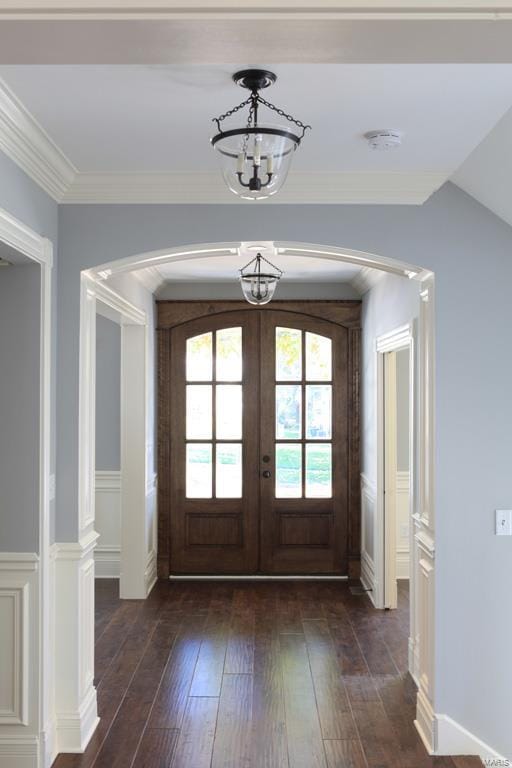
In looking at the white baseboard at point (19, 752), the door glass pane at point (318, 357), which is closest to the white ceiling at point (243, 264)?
the door glass pane at point (318, 357)

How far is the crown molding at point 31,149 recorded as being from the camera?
8.86ft

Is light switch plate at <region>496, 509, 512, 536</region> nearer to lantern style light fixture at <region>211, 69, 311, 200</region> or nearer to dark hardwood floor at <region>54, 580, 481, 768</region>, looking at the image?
dark hardwood floor at <region>54, 580, 481, 768</region>

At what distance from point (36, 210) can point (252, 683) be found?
2.84 m

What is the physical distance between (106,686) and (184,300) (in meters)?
3.51

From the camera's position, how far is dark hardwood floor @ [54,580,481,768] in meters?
3.56

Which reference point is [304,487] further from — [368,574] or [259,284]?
[259,284]

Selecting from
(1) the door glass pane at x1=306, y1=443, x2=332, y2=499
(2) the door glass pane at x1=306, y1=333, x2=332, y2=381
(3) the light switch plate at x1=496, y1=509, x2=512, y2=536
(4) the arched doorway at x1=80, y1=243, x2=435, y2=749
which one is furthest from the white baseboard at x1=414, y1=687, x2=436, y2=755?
(2) the door glass pane at x1=306, y1=333, x2=332, y2=381

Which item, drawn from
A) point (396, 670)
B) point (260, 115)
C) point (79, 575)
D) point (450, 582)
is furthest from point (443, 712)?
point (260, 115)

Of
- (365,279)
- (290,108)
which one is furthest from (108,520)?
(290,108)

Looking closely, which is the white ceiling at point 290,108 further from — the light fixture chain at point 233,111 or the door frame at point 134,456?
the door frame at point 134,456

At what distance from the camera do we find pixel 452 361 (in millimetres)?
3609

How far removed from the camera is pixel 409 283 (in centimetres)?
→ 467

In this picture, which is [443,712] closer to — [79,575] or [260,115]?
[79,575]
